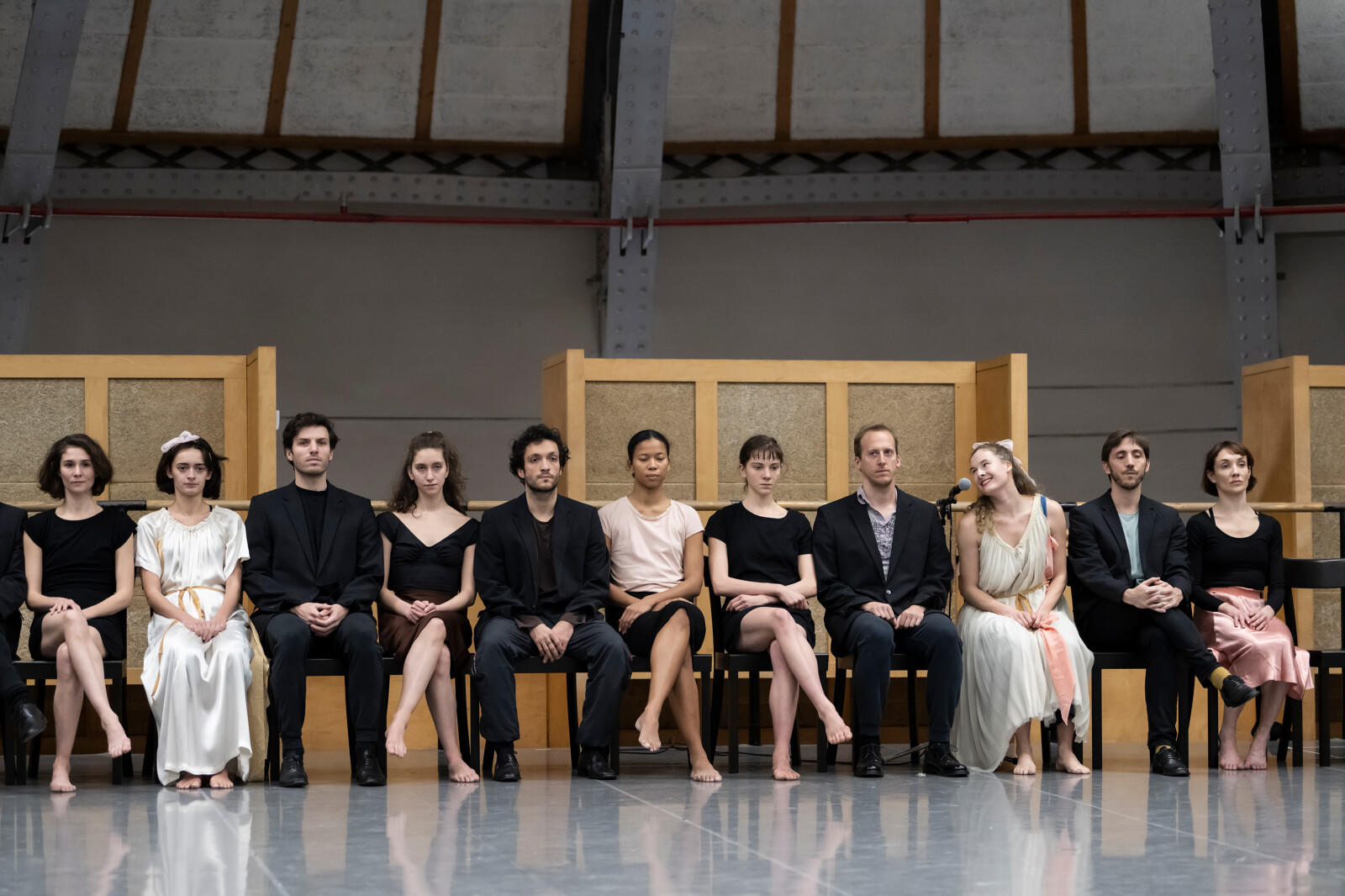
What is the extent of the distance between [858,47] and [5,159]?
16.7 ft

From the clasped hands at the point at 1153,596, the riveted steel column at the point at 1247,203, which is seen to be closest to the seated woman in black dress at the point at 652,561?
the clasped hands at the point at 1153,596

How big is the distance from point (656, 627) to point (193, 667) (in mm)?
1423

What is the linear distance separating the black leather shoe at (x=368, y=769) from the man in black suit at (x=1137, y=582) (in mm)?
2384

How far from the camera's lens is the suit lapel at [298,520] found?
4.86 meters

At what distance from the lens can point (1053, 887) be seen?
287 centimetres

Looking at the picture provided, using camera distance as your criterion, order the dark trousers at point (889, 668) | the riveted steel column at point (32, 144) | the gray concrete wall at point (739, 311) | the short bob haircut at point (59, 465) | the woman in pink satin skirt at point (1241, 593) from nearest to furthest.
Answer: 1. the dark trousers at point (889, 668)
2. the short bob haircut at point (59, 465)
3. the woman in pink satin skirt at point (1241, 593)
4. the riveted steel column at point (32, 144)
5. the gray concrete wall at point (739, 311)

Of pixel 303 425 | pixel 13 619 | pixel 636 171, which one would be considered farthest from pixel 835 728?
pixel 636 171

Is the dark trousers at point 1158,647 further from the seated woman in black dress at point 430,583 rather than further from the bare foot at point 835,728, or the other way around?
the seated woman in black dress at point 430,583

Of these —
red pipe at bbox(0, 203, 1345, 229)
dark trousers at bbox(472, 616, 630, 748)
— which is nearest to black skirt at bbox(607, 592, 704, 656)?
dark trousers at bbox(472, 616, 630, 748)

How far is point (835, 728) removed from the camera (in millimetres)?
4602

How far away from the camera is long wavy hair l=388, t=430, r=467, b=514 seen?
5.06m

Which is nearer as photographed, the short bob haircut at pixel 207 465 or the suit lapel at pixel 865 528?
the short bob haircut at pixel 207 465

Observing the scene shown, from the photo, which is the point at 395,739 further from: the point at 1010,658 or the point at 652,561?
the point at 1010,658

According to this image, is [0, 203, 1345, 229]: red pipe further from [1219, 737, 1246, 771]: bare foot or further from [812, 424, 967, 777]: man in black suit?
[1219, 737, 1246, 771]: bare foot
